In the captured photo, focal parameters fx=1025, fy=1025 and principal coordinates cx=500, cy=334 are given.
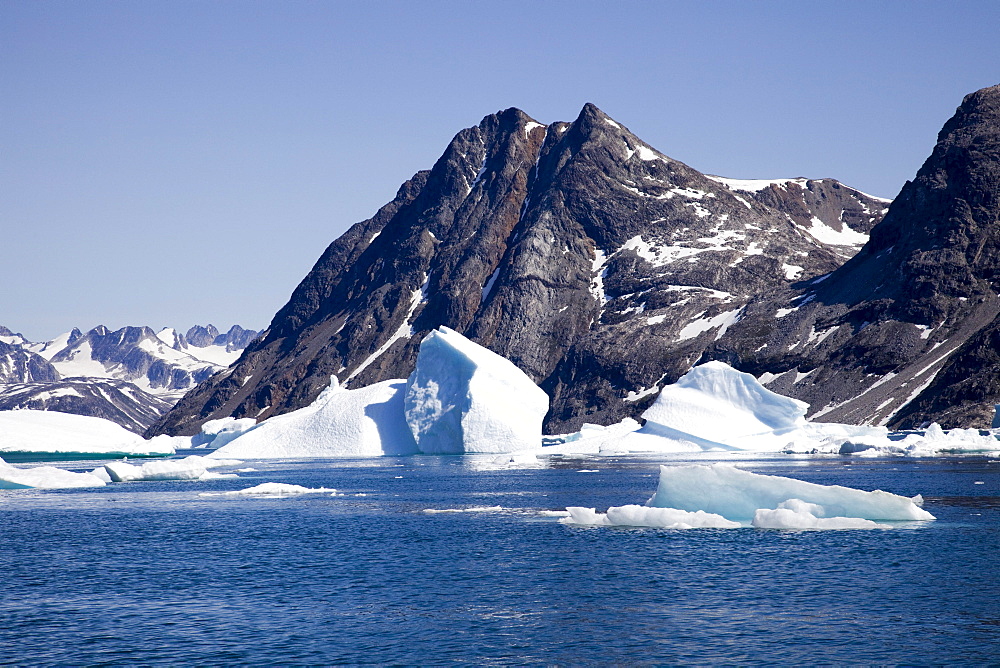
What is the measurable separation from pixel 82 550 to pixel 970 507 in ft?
121

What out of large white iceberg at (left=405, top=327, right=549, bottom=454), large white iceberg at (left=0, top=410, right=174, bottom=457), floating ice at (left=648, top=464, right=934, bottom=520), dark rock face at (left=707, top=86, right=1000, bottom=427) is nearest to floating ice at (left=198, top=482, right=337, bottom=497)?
floating ice at (left=648, top=464, right=934, bottom=520)

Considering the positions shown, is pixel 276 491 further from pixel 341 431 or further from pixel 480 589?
pixel 341 431

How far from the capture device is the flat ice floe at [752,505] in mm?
37188

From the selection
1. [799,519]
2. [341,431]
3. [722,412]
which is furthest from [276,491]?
[722,412]

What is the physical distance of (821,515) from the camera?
38.6m

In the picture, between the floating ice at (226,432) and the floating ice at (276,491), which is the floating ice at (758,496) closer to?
the floating ice at (276,491)

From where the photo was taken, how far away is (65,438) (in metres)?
118

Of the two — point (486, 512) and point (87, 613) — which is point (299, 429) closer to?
point (486, 512)

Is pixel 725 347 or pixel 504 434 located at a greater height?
pixel 725 347

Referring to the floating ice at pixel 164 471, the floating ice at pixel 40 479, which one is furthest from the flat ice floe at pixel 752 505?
the floating ice at pixel 164 471

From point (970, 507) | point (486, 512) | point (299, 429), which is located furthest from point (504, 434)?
point (970, 507)

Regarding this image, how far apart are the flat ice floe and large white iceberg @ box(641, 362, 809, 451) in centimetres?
6241

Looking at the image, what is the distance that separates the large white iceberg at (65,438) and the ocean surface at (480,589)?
6559 centimetres

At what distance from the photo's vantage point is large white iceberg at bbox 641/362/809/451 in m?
102
